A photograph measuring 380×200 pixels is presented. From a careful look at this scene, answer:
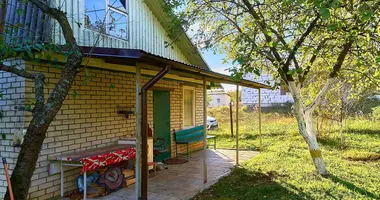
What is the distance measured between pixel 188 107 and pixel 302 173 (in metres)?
4.80

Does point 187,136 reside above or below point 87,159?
below

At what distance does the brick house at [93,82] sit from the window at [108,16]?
0.02 meters

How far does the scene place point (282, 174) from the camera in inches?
254

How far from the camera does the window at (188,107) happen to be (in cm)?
986

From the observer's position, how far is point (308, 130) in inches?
249

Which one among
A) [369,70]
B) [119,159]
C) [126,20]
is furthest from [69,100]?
[369,70]

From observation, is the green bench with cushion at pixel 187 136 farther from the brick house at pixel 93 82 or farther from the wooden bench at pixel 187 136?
the brick house at pixel 93 82


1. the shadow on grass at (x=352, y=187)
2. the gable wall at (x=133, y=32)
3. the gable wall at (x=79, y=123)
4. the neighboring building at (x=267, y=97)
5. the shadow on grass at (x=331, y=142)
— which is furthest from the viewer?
the neighboring building at (x=267, y=97)

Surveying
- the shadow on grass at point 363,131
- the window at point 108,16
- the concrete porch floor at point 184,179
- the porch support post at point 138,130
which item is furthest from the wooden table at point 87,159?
the shadow on grass at point 363,131

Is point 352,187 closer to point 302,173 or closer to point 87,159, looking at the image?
point 302,173

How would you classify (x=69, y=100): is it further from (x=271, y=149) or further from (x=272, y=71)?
(x=271, y=149)

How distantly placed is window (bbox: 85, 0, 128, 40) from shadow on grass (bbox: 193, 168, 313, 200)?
3984mm

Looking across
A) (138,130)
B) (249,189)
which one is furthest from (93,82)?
(249,189)

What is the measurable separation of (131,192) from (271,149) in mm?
6013
